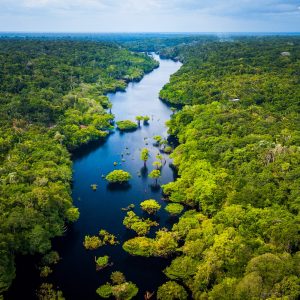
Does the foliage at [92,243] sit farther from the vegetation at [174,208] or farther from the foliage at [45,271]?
the vegetation at [174,208]

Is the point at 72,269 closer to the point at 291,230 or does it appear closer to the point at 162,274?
the point at 162,274

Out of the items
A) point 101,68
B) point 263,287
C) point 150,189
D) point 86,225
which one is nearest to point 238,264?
point 263,287

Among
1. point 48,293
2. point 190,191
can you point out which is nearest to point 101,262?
point 48,293

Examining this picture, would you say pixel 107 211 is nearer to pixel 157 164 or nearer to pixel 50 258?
pixel 50 258

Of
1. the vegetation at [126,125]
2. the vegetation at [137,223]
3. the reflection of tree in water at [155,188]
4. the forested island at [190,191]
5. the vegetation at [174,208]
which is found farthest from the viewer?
the vegetation at [126,125]

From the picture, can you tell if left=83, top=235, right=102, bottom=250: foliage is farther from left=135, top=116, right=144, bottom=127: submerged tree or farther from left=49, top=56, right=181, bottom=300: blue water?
left=135, top=116, right=144, bottom=127: submerged tree

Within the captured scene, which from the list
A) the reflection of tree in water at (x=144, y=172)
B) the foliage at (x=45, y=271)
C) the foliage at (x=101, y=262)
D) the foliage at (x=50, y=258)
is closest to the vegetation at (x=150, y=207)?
the foliage at (x=101, y=262)
